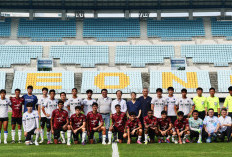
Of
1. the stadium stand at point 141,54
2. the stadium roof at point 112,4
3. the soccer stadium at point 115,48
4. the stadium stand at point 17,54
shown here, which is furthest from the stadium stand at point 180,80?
the stadium stand at point 17,54

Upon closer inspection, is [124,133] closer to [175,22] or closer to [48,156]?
[48,156]

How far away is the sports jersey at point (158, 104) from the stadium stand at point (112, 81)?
19934mm

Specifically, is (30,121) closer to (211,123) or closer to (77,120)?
(77,120)

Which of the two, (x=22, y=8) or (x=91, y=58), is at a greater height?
(x=22, y=8)

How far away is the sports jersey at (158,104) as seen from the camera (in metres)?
13.3

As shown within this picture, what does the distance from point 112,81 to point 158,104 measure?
68.8 feet

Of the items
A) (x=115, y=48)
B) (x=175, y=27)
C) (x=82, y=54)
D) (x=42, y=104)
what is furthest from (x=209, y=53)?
(x=42, y=104)

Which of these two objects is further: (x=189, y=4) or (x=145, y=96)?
(x=189, y=4)

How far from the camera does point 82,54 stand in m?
37.5

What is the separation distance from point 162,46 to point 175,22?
177 inches

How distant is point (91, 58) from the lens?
37219mm

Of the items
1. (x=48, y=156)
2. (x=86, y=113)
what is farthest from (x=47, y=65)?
(x=48, y=156)

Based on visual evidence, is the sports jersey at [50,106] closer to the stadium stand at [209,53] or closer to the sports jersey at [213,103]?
the sports jersey at [213,103]

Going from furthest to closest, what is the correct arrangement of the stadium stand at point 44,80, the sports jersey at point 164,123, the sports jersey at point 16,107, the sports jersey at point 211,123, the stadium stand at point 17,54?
the stadium stand at point 17,54 < the stadium stand at point 44,80 < the sports jersey at point 16,107 < the sports jersey at point 211,123 < the sports jersey at point 164,123
